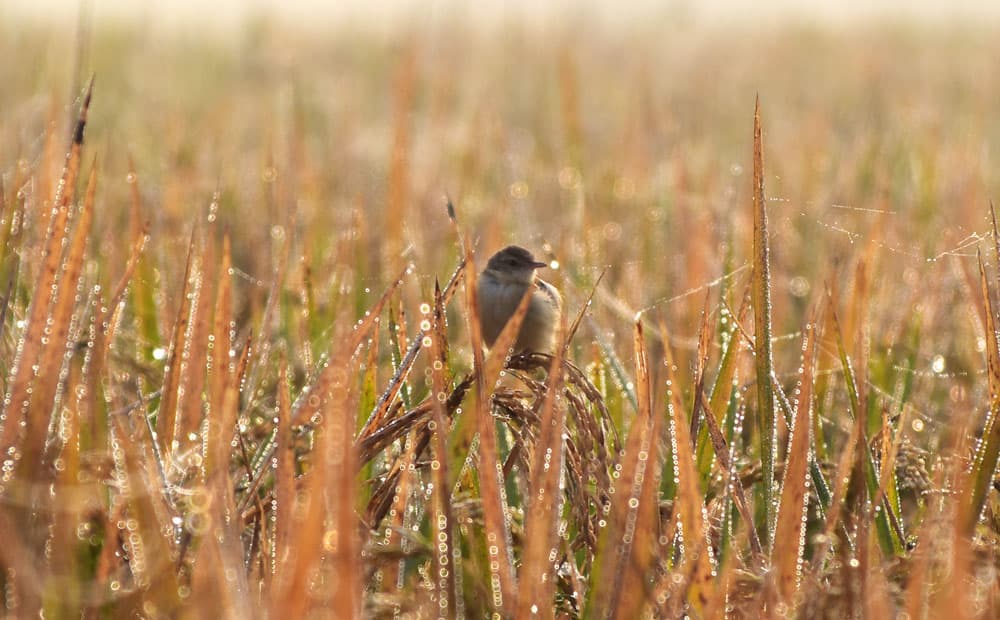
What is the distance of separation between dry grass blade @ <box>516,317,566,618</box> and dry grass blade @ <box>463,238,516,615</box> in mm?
26

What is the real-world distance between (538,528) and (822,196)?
11.1 ft

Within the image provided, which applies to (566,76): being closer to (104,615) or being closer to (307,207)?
(307,207)

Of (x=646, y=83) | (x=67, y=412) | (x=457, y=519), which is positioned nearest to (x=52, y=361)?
(x=67, y=412)

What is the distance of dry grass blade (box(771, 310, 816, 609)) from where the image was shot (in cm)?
179

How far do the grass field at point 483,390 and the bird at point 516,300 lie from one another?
9 centimetres

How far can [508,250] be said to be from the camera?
12.5ft

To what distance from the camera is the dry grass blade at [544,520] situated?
5.23ft

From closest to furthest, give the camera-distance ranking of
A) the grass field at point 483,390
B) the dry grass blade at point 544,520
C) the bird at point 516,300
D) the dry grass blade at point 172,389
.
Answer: the dry grass blade at point 544,520 < the grass field at point 483,390 < the dry grass blade at point 172,389 < the bird at point 516,300

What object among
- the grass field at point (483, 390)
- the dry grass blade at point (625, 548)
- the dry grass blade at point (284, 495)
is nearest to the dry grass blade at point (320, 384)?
the grass field at point (483, 390)

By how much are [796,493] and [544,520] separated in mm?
405

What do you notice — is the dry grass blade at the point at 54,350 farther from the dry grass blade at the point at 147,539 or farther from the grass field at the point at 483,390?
the dry grass blade at the point at 147,539

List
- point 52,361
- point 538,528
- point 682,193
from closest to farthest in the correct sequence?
point 538,528 < point 52,361 < point 682,193

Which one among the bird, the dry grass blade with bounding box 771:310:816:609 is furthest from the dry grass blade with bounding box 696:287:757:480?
the bird

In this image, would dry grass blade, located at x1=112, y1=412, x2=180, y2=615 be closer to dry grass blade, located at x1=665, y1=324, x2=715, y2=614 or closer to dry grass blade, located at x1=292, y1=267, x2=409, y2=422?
dry grass blade, located at x1=292, y1=267, x2=409, y2=422
